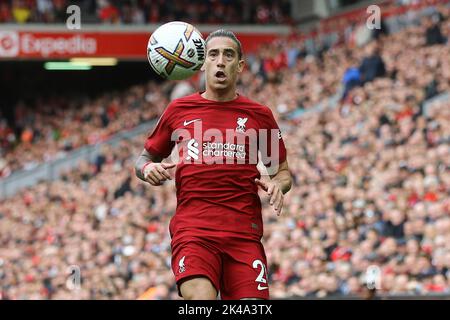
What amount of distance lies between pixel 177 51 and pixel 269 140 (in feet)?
2.83

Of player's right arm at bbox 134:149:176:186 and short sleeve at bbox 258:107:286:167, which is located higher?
Result: short sleeve at bbox 258:107:286:167

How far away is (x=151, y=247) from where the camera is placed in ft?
58.8

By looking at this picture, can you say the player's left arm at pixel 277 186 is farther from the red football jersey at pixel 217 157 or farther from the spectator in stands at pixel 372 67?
the spectator in stands at pixel 372 67

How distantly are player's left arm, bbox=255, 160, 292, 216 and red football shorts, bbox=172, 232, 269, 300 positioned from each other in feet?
1.04

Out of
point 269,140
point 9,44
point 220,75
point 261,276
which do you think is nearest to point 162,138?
point 220,75

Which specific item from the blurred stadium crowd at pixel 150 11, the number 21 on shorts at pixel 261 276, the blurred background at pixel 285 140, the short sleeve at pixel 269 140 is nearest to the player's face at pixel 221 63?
the short sleeve at pixel 269 140

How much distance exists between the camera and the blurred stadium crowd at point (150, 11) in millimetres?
32219

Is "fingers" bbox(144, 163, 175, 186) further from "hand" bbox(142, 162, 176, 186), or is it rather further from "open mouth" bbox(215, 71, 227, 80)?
"open mouth" bbox(215, 71, 227, 80)

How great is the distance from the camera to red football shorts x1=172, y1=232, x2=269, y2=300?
6.63 m

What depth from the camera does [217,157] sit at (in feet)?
22.6

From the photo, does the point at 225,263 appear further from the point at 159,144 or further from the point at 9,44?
the point at 9,44

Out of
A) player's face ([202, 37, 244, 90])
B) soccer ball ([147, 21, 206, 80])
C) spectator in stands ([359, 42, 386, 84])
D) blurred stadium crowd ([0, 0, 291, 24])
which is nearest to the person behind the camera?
player's face ([202, 37, 244, 90])

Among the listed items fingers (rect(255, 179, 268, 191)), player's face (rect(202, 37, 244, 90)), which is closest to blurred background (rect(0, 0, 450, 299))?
fingers (rect(255, 179, 268, 191))

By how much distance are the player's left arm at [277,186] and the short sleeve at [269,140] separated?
0.10 m
